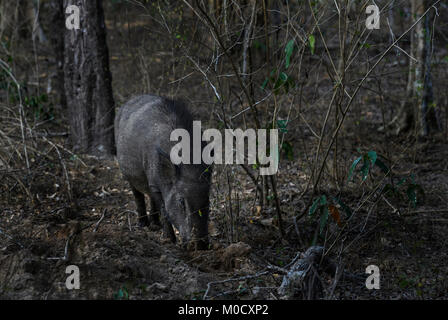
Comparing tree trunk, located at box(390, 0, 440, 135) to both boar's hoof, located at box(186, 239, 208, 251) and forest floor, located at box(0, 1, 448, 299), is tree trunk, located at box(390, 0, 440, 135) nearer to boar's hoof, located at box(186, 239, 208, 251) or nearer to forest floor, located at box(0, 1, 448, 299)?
forest floor, located at box(0, 1, 448, 299)

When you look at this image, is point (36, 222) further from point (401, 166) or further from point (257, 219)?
point (401, 166)

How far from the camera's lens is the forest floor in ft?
13.7

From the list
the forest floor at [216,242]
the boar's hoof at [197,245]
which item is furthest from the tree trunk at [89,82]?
the boar's hoof at [197,245]

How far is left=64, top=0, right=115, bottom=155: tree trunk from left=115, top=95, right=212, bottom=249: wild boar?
1.90m

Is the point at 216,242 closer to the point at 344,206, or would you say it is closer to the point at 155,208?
the point at 155,208

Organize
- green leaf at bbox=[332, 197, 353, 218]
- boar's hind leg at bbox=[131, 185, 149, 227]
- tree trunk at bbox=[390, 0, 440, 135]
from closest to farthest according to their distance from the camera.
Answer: green leaf at bbox=[332, 197, 353, 218]
boar's hind leg at bbox=[131, 185, 149, 227]
tree trunk at bbox=[390, 0, 440, 135]

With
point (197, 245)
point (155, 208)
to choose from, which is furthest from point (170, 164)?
point (155, 208)

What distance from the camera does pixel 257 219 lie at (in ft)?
20.3

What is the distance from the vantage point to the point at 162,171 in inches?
211

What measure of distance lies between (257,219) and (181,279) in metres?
1.98

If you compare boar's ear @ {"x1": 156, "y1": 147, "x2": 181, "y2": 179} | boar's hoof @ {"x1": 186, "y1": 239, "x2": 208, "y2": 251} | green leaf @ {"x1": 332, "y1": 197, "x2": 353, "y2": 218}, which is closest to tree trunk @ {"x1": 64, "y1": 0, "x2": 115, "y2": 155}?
boar's ear @ {"x1": 156, "y1": 147, "x2": 181, "y2": 179}

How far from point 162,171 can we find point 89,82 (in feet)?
11.6

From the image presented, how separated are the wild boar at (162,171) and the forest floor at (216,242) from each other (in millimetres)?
228
